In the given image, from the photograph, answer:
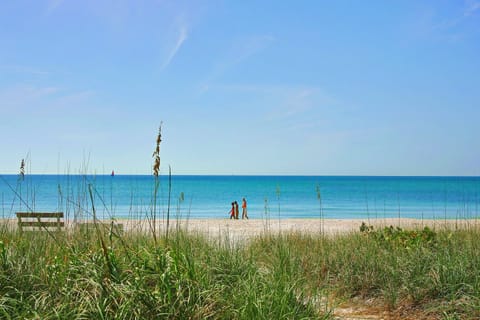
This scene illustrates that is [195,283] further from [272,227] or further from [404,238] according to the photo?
[272,227]

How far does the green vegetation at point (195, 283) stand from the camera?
13.5ft

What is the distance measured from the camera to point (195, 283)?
170 inches

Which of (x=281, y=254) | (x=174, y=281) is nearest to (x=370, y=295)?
(x=281, y=254)

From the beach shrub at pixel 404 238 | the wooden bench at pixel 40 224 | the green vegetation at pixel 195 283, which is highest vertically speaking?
the wooden bench at pixel 40 224

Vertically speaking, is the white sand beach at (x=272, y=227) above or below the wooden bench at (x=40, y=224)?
below

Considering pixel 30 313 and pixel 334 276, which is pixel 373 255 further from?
pixel 30 313

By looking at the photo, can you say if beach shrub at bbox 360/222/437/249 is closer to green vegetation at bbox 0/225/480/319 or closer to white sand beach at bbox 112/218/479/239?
green vegetation at bbox 0/225/480/319

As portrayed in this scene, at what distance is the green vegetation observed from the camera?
4113 millimetres

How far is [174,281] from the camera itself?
4.26 metres

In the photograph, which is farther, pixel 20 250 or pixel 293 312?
pixel 20 250

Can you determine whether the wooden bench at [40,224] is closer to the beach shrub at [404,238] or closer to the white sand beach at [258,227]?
the white sand beach at [258,227]

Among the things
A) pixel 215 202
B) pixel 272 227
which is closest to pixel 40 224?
pixel 272 227

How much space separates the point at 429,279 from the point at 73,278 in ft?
13.0

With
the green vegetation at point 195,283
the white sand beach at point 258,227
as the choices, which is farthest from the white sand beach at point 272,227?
the green vegetation at point 195,283
